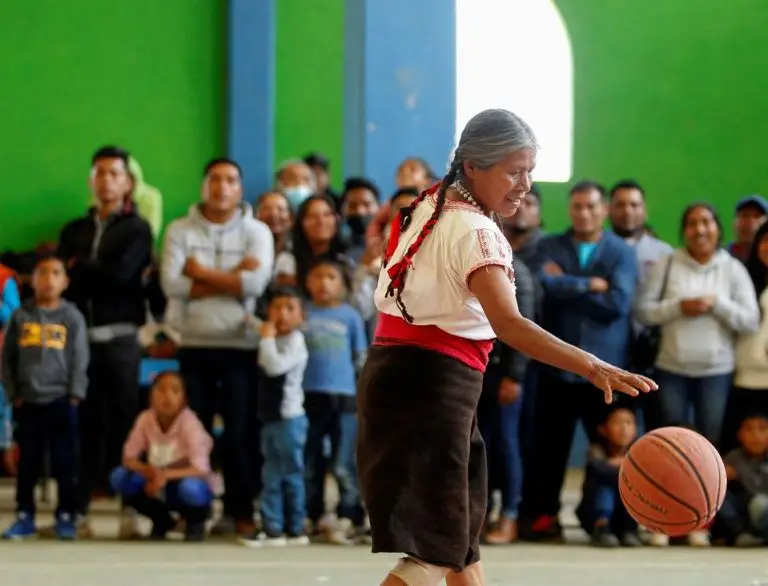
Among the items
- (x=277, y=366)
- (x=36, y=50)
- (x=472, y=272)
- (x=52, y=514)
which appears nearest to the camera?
(x=472, y=272)

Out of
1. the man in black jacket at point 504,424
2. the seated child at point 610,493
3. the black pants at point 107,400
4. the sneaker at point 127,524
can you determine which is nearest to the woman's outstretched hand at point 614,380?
the man in black jacket at point 504,424

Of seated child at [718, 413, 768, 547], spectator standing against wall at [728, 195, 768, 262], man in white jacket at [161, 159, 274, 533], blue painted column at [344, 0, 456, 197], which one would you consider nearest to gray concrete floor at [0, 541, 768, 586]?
seated child at [718, 413, 768, 547]

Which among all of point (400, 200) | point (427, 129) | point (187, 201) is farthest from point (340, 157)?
point (400, 200)

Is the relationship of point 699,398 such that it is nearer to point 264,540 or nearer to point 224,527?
point 264,540

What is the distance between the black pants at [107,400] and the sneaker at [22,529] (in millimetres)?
356

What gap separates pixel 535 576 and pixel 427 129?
3.57 m

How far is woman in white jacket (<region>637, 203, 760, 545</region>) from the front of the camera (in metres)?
7.60

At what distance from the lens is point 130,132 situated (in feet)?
37.6

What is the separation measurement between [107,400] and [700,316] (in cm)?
327

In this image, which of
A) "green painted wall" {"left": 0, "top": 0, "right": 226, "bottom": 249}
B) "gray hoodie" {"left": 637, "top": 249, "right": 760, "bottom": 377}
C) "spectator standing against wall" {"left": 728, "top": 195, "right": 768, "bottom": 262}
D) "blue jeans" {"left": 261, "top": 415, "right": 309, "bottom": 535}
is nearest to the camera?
"blue jeans" {"left": 261, "top": 415, "right": 309, "bottom": 535}

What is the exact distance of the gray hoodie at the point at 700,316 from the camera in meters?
7.60

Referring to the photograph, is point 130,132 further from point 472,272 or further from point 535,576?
point 472,272

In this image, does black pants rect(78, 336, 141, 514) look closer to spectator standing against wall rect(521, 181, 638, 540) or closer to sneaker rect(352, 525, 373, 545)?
sneaker rect(352, 525, 373, 545)

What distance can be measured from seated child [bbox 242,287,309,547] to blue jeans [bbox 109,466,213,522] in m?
0.30
